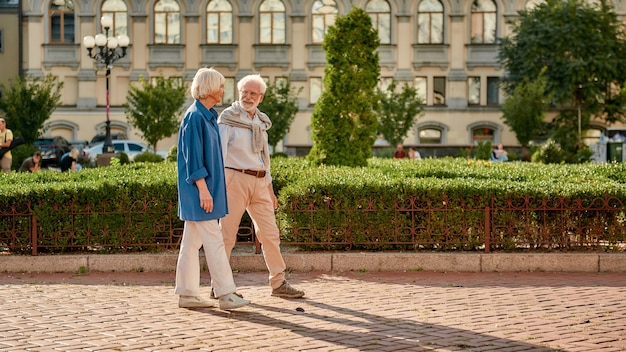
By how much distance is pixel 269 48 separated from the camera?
170ft

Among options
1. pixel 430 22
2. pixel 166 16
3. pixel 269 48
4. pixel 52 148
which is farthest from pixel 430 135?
pixel 52 148

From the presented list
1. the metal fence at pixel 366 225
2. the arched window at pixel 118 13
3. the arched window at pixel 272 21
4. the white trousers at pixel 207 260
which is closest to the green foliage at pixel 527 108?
the arched window at pixel 272 21

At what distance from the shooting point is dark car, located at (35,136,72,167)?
37562 mm

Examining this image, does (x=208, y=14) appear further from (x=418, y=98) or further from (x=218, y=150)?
(x=218, y=150)

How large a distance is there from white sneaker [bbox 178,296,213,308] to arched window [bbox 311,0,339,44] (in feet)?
140

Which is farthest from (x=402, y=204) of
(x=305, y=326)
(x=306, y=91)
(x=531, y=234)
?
(x=306, y=91)

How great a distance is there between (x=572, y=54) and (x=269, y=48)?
44.1 ft

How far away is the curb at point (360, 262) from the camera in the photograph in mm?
11906

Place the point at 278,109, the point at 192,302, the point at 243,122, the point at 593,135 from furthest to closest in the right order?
the point at 593,135 → the point at 278,109 → the point at 243,122 → the point at 192,302

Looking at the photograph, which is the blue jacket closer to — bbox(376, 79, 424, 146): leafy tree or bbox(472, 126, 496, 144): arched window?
bbox(376, 79, 424, 146): leafy tree

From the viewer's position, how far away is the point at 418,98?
157 ft

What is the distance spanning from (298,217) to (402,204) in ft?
3.73

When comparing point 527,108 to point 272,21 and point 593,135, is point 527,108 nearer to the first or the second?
point 593,135

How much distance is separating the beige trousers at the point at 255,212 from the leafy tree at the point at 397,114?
36.9 meters
